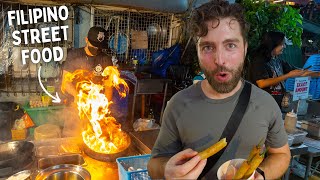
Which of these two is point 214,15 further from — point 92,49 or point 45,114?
point 45,114

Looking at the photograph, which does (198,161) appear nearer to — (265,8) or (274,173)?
(274,173)

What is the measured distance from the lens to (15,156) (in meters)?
3.17

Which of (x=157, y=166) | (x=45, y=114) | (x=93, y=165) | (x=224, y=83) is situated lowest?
(x=45, y=114)

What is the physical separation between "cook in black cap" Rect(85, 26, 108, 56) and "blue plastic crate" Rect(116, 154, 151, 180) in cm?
324

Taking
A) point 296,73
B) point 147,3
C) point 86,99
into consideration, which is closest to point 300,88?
point 296,73

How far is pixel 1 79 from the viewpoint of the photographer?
7.04 meters

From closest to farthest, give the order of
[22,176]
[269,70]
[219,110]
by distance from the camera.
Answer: [219,110], [22,176], [269,70]

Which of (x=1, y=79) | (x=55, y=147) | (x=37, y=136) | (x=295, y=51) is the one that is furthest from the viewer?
(x=295, y=51)

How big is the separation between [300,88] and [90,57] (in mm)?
4374

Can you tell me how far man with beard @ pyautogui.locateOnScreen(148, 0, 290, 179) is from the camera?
2.10 metres

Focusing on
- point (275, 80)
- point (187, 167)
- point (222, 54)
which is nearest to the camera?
point (187, 167)

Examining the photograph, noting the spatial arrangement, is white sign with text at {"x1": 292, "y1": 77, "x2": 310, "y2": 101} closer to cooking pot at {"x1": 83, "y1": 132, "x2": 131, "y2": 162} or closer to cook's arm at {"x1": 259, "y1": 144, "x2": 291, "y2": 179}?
cook's arm at {"x1": 259, "y1": 144, "x2": 291, "y2": 179}

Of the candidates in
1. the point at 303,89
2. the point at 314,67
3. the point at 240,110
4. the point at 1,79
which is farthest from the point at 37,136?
the point at 314,67

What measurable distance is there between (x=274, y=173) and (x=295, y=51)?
35.8 feet
